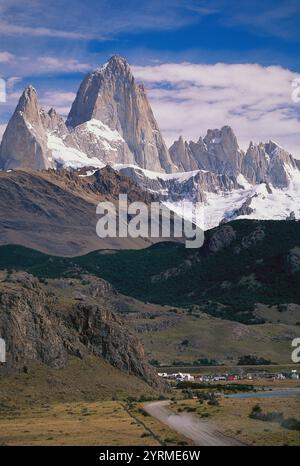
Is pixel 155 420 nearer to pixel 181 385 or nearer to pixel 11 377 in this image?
pixel 11 377

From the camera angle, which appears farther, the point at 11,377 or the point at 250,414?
the point at 11,377

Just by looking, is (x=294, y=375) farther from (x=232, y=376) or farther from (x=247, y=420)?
(x=247, y=420)

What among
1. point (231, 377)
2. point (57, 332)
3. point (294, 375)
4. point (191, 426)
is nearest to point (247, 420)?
point (191, 426)

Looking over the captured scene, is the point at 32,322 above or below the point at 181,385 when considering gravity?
above

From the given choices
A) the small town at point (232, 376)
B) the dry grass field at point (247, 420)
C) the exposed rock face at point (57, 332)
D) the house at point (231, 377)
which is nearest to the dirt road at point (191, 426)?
the dry grass field at point (247, 420)

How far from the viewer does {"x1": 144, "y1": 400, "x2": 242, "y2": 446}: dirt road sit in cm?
6675

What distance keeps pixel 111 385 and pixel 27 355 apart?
12.5 metres

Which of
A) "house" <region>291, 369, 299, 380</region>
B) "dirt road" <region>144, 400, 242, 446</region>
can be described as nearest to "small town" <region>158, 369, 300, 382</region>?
"house" <region>291, 369, 299, 380</region>

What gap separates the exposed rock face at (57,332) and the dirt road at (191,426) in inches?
945

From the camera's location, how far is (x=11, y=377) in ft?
385

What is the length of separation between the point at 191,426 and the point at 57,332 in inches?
2157

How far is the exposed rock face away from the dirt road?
945 inches
